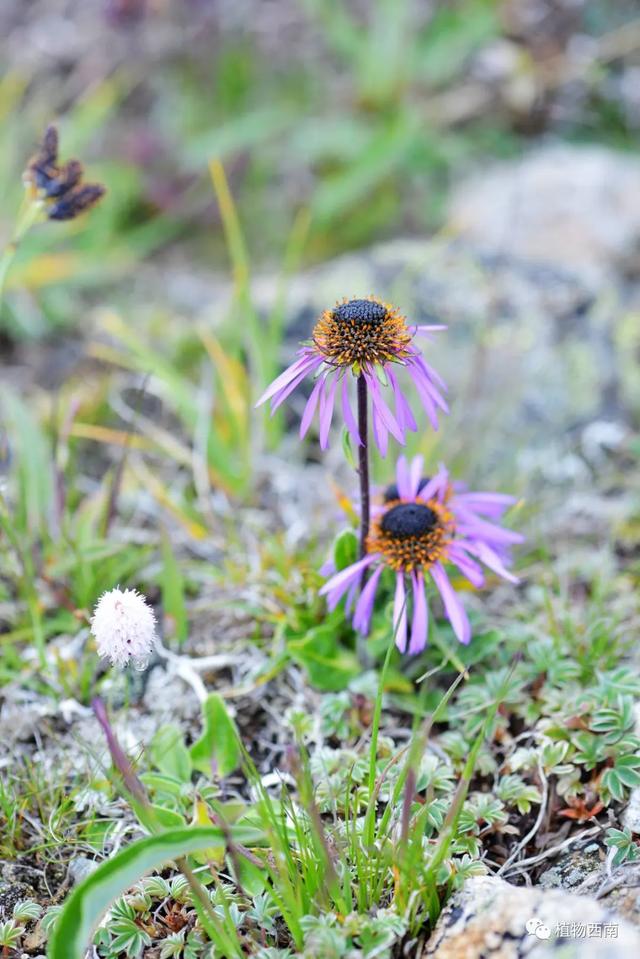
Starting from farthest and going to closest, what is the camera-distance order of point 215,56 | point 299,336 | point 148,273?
1. point 215,56
2. point 148,273
3. point 299,336

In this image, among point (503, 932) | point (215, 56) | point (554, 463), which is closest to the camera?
point (503, 932)

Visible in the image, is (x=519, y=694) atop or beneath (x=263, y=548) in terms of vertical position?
beneath

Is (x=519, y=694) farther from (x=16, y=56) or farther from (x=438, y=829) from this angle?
(x=16, y=56)

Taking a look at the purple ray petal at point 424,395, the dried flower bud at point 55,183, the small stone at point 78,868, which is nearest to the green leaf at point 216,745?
the small stone at point 78,868

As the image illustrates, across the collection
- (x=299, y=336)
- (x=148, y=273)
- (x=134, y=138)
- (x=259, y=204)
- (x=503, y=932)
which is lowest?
(x=503, y=932)

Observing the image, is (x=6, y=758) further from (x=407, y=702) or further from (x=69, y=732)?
(x=407, y=702)

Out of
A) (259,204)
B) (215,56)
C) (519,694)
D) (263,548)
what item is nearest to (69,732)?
(263,548)

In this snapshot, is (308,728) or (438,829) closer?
(438,829)

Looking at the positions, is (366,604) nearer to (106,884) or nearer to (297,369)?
(297,369)
